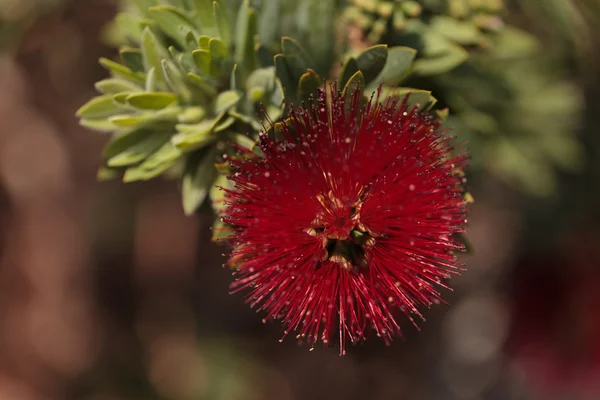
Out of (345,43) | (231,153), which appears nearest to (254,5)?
(345,43)

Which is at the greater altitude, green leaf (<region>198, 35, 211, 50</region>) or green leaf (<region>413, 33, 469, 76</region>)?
green leaf (<region>413, 33, 469, 76</region>)

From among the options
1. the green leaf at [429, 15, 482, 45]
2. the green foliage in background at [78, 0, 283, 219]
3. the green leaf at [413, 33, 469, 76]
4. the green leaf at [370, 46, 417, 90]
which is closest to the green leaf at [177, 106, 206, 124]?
the green foliage in background at [78, 0, 283, 219]

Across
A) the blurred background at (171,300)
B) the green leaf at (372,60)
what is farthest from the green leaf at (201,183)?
the blurred background at (171,300)

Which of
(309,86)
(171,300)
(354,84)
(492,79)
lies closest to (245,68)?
(309,86)

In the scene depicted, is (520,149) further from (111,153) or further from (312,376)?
(312,376)

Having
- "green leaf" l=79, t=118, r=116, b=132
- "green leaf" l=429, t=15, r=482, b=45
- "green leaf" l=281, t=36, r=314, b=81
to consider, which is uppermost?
"green leaf" l=429, t=15, r=482, b=45

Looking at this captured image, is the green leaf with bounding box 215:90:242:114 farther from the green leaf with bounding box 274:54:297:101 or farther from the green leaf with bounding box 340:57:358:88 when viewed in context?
the green leaf with bounding box 340:57:358:88

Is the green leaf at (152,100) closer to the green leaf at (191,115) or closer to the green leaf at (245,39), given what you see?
the green leaf at (191,115)
